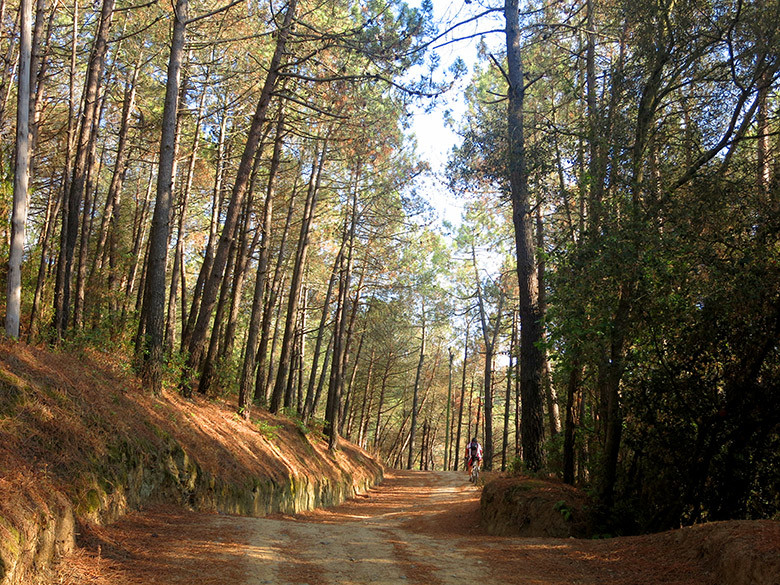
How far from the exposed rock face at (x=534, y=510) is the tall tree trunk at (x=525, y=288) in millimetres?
1020

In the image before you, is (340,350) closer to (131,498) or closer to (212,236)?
(212,236)

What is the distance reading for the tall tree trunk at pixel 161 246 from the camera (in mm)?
9984

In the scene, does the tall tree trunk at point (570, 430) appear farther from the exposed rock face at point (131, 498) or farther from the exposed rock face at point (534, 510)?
the exposed rock face at point (131, 498)

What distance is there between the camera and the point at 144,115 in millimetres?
18438

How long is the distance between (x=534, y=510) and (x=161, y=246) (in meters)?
8.02

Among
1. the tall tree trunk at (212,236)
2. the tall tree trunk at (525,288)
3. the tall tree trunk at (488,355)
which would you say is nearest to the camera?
the tall tree trunk at (525,288)

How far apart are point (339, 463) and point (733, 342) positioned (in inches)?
579

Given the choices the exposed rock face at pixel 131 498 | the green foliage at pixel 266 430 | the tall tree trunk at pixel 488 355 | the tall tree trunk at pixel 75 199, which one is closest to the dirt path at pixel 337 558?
the exposed rock face at pixel 131 498

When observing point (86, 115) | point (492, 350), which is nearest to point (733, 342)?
point (86, 115)

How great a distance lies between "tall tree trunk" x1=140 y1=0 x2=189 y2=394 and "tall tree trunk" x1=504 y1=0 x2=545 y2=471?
6.73m

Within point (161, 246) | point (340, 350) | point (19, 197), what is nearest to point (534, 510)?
point (161, 246)

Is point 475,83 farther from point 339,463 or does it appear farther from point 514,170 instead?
point 339,463

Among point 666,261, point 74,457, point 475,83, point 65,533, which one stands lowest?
point 65,533

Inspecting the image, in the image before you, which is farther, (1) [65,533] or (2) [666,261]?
(2) [666,261]
